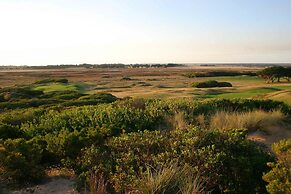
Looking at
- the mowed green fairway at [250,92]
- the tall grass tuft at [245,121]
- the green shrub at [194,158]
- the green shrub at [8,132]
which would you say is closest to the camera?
the green shrub at [194,158]

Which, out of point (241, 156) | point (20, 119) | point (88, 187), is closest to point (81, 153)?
point (88, 187)

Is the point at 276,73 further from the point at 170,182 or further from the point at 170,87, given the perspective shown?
the point at 170,182

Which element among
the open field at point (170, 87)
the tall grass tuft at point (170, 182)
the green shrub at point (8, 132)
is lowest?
the open field at point (170, 87)

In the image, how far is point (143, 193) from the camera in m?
6.06

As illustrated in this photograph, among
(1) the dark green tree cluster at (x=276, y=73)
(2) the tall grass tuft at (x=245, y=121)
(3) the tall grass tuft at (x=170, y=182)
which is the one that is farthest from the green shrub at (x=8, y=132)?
(1) the dark green tree cluster at (x=276, y=73)

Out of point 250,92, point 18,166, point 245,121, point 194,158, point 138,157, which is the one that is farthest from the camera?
point 250,92

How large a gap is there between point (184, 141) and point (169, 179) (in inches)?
68.1

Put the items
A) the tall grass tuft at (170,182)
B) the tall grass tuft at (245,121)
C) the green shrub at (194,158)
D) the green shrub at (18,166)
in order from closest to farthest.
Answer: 1. the tall grass tuft at (170,182)
2. the green shrub at (194,158)
3. the green shrub at (18,166)
4. the tall grass tuft at (245,121)

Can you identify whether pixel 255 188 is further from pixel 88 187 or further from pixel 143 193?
pixel 88 187

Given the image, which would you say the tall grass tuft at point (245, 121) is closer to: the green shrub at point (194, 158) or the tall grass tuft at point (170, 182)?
the green shrub at point (194, 158)

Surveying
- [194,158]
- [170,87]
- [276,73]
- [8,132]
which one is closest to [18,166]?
[194,158]

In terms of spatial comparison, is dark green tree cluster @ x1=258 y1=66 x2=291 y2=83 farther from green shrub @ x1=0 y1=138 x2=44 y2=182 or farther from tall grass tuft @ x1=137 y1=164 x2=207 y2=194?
tall grass tuft @ x1=137 y1=164 x2=207 y2=194

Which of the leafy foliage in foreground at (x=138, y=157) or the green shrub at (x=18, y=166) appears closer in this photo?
the leafy foliage in foreground at (x=138, y=157)

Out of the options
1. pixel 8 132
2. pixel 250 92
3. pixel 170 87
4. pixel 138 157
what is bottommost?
pixel 170 87
